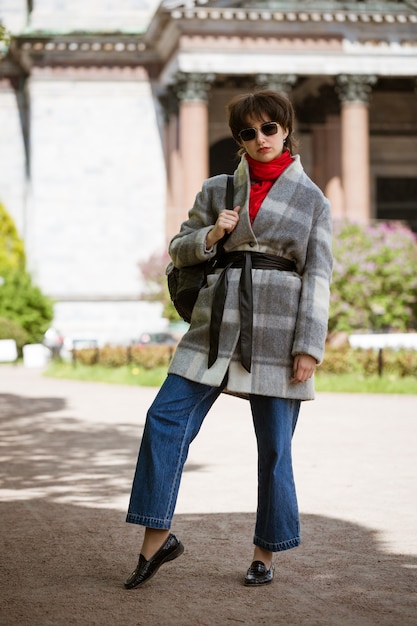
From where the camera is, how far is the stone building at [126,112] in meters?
41.1

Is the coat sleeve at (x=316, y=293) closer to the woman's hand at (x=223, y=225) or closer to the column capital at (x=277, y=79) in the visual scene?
the woman's hand at (x=223, y=225)

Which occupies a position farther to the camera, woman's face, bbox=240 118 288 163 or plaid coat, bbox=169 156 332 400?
woman's face, bbox=240 118 288 163

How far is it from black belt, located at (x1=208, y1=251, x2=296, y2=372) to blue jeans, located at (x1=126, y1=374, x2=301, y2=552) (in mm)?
228

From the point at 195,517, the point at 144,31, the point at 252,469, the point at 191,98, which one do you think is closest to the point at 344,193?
the point at 191,98

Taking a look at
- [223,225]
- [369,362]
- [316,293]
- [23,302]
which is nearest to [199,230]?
[223,225]

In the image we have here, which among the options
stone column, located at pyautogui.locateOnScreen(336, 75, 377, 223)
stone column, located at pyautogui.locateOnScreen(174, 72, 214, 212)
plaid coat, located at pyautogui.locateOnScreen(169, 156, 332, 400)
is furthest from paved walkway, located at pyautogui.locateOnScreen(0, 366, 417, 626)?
stone column, located at pyautogui.locateOnScreen(336, 75, 377, 223)

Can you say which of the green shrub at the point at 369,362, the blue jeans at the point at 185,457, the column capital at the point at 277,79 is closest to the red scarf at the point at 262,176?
the blue jeans at the point at 185,457

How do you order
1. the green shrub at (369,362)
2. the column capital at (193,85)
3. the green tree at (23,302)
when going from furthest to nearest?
the green tree at (23,302), the column capital at (193,85), the green shrub at (369,362)

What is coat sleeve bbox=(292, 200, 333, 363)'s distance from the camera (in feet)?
20.1

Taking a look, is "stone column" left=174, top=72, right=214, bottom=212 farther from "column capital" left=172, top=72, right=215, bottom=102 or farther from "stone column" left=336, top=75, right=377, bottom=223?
"stone column" left=336, top=75, right=377, bottom=223

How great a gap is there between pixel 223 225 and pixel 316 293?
1.86 ft

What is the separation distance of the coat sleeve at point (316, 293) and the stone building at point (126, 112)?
34994 millimetres

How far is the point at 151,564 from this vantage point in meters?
6.12

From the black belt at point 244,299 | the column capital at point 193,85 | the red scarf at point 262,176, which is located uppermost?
the column capital at point 193,85
